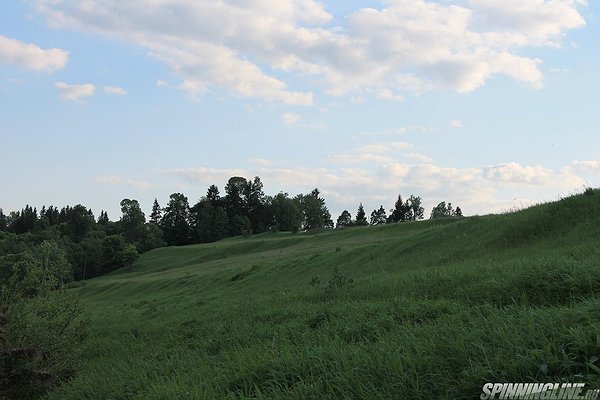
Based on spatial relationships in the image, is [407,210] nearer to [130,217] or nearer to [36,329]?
[130,217]

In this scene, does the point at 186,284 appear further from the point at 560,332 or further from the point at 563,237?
the point at 560,332

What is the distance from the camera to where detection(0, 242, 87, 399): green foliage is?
11.5 meters

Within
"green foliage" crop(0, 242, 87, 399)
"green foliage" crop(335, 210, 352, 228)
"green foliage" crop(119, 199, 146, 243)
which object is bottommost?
"green foliage" crop(0, 242, 87, 399)

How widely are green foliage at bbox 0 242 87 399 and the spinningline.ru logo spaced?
1071cm

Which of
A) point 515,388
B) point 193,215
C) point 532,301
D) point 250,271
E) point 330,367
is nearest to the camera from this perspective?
point 515,388

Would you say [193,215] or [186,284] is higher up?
[193,215]

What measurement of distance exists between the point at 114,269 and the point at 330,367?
345ft

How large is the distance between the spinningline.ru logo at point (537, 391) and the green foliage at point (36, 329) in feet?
35.1

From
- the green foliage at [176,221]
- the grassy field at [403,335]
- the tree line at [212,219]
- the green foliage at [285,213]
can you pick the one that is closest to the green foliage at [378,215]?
the tree line at [212,219]

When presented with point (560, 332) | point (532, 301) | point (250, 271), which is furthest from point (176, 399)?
point (250, 271)

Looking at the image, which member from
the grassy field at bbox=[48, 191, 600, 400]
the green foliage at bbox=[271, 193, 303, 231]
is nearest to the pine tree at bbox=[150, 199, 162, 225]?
the green foliage at bbox=[271, 193, 303, 231]

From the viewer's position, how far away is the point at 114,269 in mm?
103375

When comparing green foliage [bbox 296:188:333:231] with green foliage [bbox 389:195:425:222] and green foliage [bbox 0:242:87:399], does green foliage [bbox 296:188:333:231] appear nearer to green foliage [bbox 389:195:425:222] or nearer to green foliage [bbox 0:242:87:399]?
green foliage [bbox 389:195:425:222]

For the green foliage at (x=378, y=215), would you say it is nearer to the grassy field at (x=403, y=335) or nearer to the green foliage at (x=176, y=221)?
the green foliage at (x=176, y=221)
